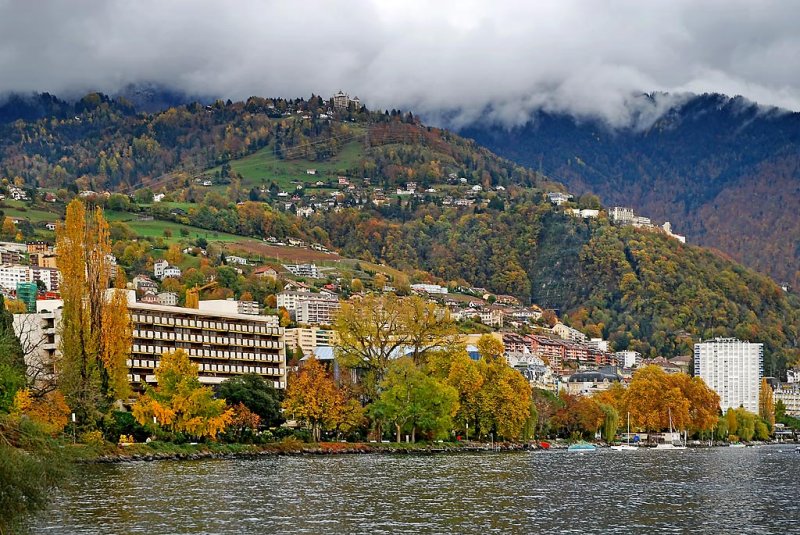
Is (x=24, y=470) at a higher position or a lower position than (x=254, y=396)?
lower

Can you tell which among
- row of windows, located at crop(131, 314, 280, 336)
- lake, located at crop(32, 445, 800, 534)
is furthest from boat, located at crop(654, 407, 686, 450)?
lake, located at crop(32, 445, 800, 534)

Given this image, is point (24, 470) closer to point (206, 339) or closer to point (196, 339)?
point (196, 339)

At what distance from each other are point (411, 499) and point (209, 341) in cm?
8068

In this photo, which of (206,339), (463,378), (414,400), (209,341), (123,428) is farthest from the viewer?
(209,341)

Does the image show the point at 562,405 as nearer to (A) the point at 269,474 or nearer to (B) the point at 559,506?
(A) the point at 269,474

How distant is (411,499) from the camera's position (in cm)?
7262

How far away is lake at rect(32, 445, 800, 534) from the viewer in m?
59.5

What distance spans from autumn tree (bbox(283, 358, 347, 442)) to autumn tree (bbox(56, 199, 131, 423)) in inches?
845

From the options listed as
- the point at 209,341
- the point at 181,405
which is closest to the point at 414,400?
the point at 209,341

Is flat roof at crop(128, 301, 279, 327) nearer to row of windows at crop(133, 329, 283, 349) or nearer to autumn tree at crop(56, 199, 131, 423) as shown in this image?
row of windows at crop(133, 329, 283, 349)

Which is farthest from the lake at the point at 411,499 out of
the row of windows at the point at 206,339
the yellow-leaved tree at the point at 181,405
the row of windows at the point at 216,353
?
the row of windows at the point at 206,339

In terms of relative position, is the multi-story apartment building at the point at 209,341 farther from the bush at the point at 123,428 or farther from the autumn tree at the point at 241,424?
the bush at the point at 123,428

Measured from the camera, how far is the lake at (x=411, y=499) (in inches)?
2341

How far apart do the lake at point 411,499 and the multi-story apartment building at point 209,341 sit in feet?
116
